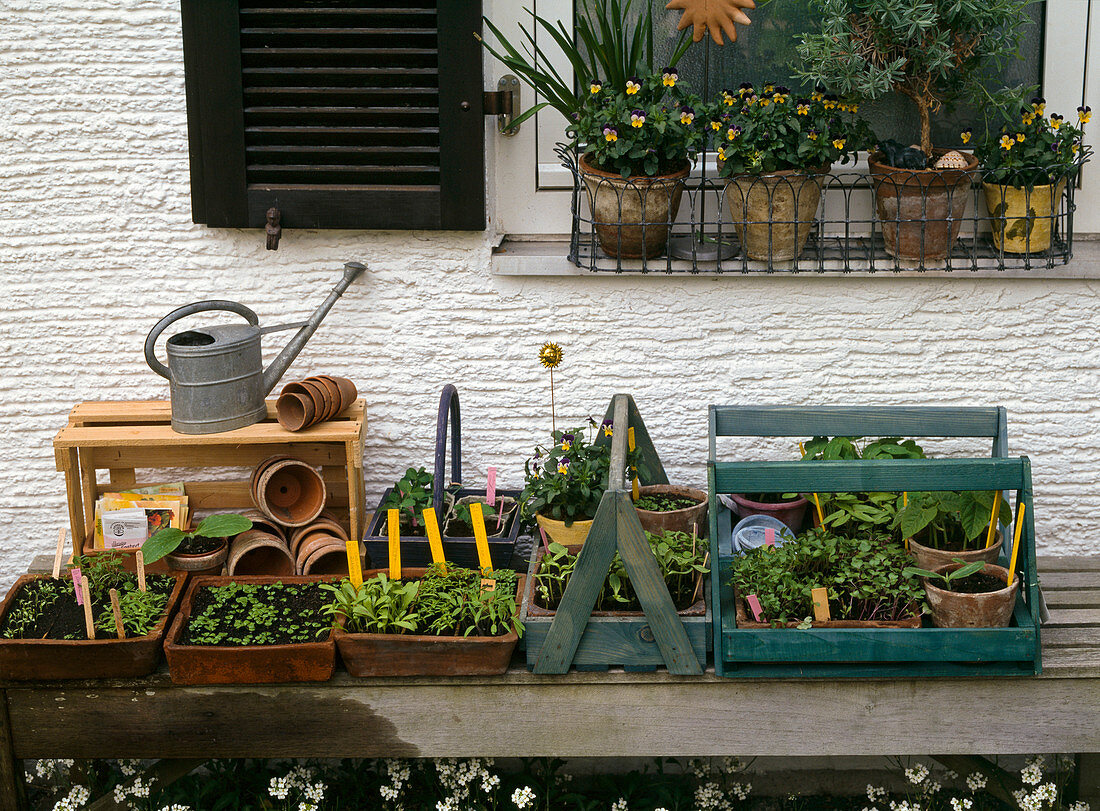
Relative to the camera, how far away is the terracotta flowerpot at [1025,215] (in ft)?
9.79

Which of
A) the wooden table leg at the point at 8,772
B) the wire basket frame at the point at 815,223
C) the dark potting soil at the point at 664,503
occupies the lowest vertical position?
the wooden table leg at the point at 8,772

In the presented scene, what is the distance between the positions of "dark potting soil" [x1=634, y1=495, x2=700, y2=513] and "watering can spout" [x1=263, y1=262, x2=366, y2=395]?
982 millimetres

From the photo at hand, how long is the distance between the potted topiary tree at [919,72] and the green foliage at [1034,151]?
2.3 inches

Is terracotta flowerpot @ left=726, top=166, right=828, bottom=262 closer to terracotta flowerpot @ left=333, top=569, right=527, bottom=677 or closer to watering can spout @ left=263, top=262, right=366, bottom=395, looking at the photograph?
watering can spout @ left=263, top=262, right=366, bottom=395

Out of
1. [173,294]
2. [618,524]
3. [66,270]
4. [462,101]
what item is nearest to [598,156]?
[462,101]

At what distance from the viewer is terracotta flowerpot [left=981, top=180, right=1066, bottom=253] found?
9.79 feet

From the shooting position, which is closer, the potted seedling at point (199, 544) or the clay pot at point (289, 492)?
the potted seedling at point (199, 544)

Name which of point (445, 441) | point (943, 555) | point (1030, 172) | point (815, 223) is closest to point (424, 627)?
point (445, 441)

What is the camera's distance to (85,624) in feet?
8.71

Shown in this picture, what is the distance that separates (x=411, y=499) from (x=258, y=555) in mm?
483

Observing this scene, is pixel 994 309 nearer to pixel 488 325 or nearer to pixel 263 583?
pixel 488 325

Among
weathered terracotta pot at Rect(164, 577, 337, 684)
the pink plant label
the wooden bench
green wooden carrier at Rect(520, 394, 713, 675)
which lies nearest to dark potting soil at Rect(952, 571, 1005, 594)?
the wooden bench

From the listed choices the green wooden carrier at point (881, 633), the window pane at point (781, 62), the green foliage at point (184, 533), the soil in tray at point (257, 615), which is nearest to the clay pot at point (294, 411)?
the green foliage at point (184, 533)

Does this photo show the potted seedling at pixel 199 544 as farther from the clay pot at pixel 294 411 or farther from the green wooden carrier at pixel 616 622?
the green wooden carrier at pixel 616 622
